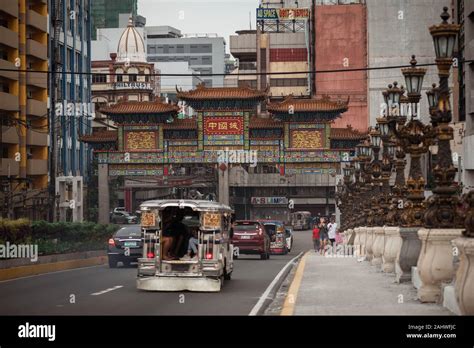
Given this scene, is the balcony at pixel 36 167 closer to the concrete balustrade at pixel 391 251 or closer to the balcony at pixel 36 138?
the balcony at pixel 36 138

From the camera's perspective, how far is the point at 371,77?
313 feet

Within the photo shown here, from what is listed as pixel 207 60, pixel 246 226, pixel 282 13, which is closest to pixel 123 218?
pixel 246 226

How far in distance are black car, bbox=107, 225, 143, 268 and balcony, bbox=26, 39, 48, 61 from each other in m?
33.9

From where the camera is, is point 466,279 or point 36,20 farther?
point 36,20

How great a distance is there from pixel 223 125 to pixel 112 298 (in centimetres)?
5083

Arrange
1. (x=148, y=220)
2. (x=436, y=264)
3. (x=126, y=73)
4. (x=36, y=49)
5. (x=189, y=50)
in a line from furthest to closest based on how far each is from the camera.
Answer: (x=189, y=50), (x=126, y=73), (x=36, y=49), (x=148, y=220), (x=436, y=264)

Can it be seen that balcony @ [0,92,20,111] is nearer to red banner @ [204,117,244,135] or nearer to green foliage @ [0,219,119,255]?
red banner @ [204,117,244,135]

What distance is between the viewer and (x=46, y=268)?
3334 centimetres

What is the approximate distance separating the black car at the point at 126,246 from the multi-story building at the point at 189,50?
143 m

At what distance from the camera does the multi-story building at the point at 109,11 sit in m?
145

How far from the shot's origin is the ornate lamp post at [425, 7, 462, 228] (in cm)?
1711

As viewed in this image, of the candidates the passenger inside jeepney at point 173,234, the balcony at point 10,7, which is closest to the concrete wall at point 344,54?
the balcony at point 10,7

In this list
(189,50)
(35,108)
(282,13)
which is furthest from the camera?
(189,50)

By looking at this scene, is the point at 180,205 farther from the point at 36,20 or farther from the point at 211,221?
the point at 36,20
